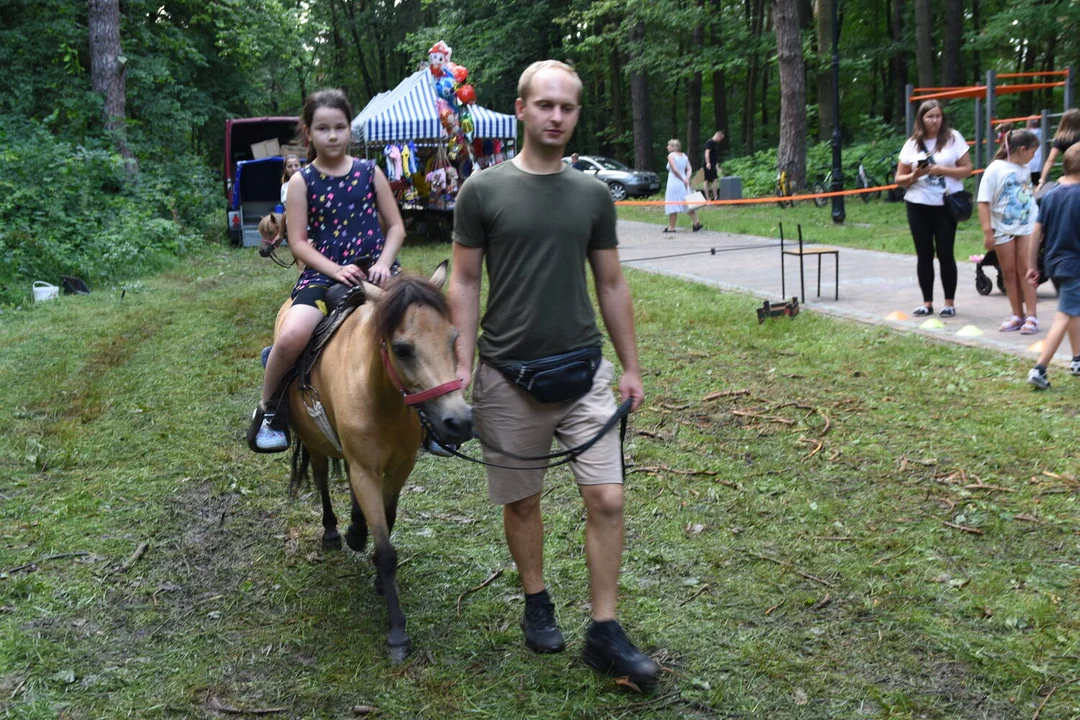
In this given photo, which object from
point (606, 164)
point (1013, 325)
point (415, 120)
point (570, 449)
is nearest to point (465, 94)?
point (415, 120)

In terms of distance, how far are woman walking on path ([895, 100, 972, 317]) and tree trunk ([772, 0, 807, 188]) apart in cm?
1524

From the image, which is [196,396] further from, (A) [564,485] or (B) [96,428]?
(A) [564,485]

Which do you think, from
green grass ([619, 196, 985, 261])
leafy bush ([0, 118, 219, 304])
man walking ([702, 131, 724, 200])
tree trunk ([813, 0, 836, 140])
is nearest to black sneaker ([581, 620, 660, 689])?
green grass ([619, 196, 985, 261])

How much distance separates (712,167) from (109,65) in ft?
47.9

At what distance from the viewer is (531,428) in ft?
12.0

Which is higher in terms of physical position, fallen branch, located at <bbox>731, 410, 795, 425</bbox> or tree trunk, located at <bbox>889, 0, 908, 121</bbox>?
tree trunk, located at <bbox>889, 0, 908, 121</bbox>

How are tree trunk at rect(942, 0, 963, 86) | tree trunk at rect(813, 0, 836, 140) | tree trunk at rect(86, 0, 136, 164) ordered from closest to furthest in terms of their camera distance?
tree trunk at rect(86, 0, 136, 164) < tree trunk at rect(813, 0, 836, 140) < tree trunk at rect(942, 0, 963, 86)

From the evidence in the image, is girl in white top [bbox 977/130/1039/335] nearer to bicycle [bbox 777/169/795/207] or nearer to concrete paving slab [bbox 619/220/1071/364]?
concrete paving slab [bbox 619/220/1071/364]

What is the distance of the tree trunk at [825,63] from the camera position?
2598cm

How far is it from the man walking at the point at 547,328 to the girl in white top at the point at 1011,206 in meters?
5.71

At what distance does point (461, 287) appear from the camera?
3605mm

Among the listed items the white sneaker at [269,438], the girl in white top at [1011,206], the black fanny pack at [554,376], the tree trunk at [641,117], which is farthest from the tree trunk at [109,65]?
the black fanny pack at [554,376]

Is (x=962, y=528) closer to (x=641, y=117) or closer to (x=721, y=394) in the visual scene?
(x=721, y=394)

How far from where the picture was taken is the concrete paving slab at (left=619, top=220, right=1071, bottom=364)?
880cm
